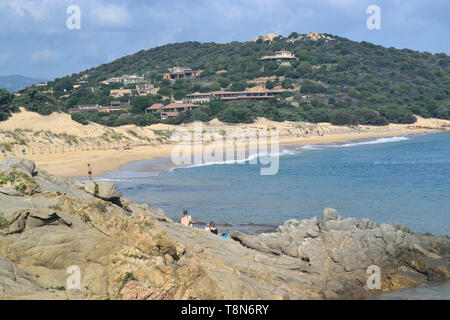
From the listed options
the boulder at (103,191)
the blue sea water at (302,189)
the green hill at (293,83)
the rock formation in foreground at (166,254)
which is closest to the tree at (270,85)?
the green hill at (293,83)

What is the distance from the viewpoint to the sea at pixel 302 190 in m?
22.5

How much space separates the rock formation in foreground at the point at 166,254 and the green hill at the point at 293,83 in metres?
43.6

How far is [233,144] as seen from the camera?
5909 cm

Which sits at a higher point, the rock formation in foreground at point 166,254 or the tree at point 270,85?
the tree at point 270,85

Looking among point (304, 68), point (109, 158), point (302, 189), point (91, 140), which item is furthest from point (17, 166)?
point (304, 68)

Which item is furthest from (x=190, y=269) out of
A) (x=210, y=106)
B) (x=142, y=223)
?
(x=210, y=106)

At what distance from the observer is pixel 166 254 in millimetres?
11281

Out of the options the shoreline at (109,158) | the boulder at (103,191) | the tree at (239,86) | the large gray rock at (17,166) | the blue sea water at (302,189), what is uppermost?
the tree at (239,86)

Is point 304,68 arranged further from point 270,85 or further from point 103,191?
point 103,191

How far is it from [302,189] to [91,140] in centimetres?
2800

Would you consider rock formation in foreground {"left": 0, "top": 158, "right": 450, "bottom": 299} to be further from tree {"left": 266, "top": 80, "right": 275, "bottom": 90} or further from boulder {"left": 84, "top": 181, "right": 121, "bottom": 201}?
tree {"left": 266, "top": 80, "right": 275, "bottom": 90}

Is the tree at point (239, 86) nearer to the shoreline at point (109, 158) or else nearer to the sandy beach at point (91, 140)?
the sandy beach at point (91, 140)

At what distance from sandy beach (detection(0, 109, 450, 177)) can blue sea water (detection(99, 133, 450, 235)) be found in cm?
354

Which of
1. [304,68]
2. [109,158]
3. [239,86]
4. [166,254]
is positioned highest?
[304,68]
